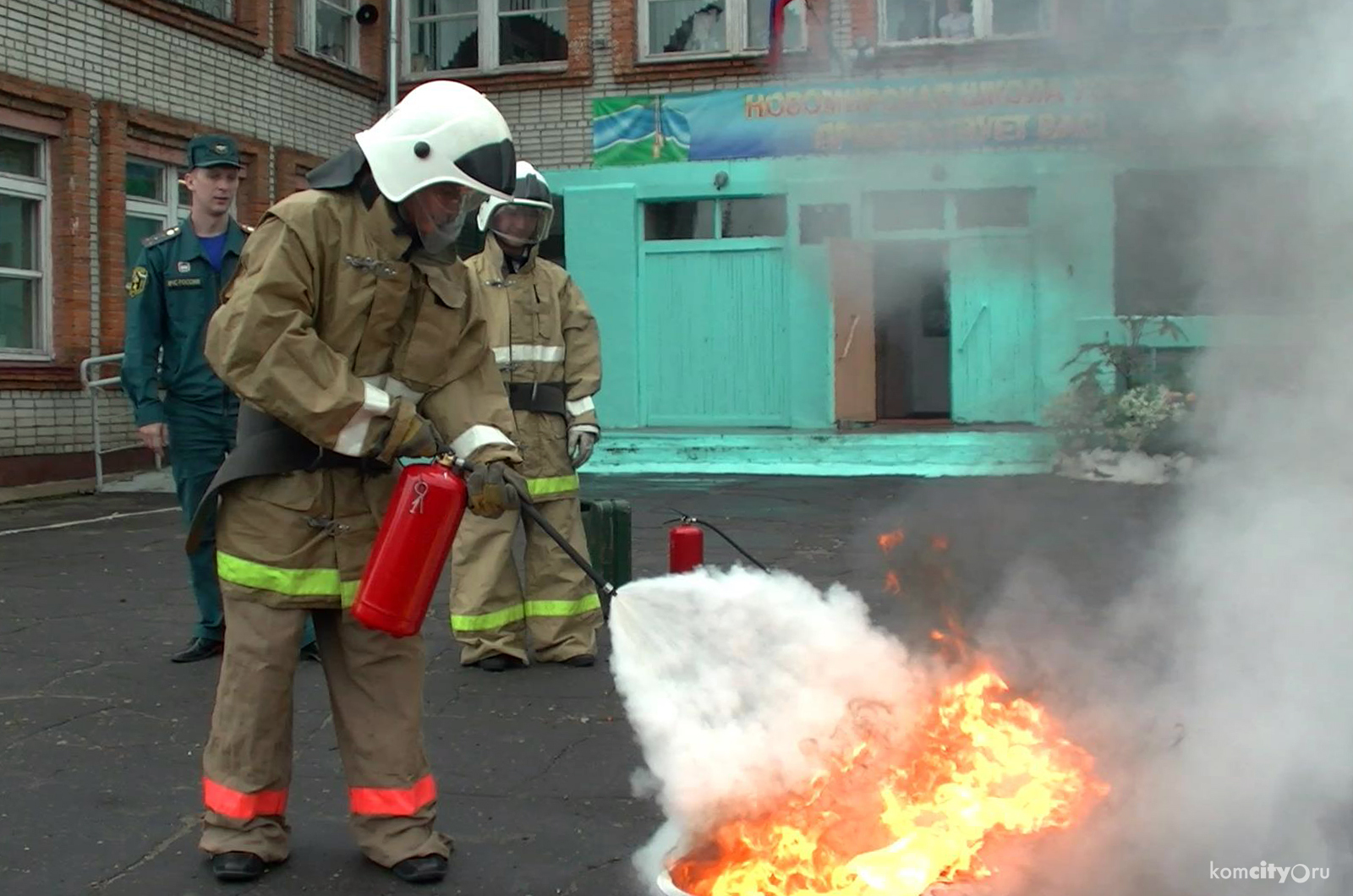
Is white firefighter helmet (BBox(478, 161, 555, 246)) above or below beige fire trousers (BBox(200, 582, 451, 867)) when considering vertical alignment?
above

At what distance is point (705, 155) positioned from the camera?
1488 cm

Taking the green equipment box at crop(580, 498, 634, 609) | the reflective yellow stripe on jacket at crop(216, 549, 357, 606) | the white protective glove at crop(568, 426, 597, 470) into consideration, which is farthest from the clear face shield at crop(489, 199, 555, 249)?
the reflective yellow stripe on jacket at crop(216, 549, 357, 606)

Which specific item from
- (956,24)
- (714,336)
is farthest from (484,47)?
(956,24)

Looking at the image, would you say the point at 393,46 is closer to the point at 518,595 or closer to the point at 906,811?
the point at 518,595

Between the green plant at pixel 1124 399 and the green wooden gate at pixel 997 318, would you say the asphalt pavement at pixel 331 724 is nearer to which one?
the green plant at pixel 1124 399

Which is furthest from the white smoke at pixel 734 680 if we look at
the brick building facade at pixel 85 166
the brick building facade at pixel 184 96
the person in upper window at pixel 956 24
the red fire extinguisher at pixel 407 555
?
the brick building facade at pixel 85 166

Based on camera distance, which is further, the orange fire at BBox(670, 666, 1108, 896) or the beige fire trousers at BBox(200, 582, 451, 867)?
the beige fire trousers at BBox(200, 582, 451, 867)

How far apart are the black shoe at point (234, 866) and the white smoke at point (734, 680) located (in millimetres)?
1015

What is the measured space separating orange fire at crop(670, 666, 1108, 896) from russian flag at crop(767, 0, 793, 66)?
8.43 ft

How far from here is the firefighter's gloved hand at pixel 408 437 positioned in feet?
11.2

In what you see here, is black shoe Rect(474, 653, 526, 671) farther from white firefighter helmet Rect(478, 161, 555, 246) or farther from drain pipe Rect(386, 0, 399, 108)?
drain pipe Rect(386, 0, 399, 108)

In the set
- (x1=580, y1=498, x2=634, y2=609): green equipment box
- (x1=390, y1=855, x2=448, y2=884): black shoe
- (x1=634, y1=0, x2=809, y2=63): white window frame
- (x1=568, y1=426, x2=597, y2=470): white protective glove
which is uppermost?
(x1=634, y1=0, x2=809, y2=63): white window frame

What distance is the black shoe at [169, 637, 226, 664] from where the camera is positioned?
5.87m

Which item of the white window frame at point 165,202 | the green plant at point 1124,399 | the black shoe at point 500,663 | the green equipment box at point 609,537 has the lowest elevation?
the black shoe at point 500,663
